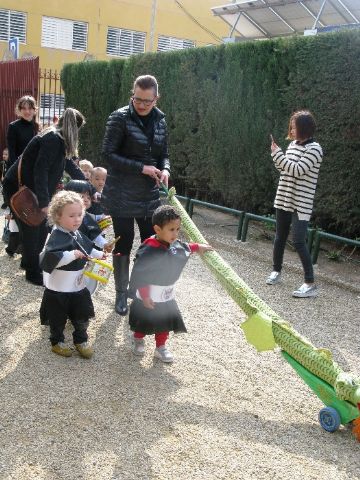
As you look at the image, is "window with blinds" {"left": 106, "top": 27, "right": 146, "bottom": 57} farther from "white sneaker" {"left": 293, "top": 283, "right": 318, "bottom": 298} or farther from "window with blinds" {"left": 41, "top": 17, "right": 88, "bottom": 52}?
"white sneaker" {"left": 293, "top": 283, "right": 318, "bottom": 298}

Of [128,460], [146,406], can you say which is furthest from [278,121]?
[128,460]

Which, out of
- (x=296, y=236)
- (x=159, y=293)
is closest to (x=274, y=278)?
(x=296, y=236)

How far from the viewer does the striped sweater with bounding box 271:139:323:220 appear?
5.53 m

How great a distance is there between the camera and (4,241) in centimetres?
673

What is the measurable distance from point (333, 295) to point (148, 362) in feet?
9.16

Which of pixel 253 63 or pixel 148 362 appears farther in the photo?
pixel 253 63

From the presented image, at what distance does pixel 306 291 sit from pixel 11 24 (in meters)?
23.5

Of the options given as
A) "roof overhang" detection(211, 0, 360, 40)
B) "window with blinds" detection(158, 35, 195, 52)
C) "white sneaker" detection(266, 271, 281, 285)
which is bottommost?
"white sneaker" detection(266, 271, 281, 285)

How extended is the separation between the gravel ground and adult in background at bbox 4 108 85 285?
2.66ft

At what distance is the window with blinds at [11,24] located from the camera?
82.2 ft

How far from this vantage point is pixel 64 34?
1046 inches

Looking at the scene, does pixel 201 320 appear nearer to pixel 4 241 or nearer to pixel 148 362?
Result: pixel 148 362

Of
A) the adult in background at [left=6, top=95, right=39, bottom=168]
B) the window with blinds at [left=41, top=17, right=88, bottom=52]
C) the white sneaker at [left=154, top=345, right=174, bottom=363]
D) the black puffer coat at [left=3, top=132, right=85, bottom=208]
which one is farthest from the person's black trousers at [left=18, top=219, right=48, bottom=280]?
the window with blinds at [left=41, top=17, right=88, bottom=52]

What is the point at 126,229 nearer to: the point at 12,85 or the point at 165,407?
the point at 165,407
